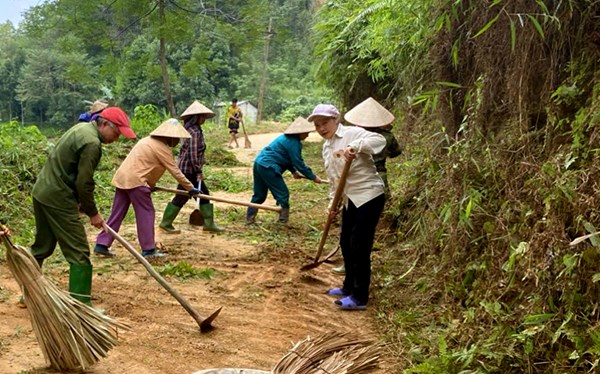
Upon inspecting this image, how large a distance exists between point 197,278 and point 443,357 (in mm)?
2835

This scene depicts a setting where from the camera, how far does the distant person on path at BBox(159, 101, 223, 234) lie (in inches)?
292

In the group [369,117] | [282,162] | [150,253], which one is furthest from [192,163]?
[369,117]

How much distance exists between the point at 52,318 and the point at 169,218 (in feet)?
13.5

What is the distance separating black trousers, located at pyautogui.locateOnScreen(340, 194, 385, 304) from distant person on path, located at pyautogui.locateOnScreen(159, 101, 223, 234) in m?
3.05

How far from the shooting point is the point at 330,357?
10.3 feet

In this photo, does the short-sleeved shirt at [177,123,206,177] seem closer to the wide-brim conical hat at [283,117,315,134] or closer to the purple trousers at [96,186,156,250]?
the wide-brim conical hat at [283,117,315,134]

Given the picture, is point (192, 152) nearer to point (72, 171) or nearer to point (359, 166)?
point (359, 166)

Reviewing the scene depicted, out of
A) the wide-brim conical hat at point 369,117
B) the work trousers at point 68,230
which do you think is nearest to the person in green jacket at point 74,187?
the work trousers at point 68,230

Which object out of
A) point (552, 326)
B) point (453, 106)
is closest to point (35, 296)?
point (552, 326)

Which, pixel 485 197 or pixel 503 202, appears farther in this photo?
pixel 485 197

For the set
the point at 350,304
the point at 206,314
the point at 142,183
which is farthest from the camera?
the point at 142,183

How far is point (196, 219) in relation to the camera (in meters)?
7.89

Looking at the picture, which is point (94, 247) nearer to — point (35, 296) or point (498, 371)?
point (35, 296)

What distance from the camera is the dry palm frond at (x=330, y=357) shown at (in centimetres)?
297
